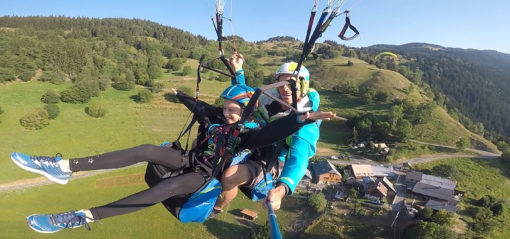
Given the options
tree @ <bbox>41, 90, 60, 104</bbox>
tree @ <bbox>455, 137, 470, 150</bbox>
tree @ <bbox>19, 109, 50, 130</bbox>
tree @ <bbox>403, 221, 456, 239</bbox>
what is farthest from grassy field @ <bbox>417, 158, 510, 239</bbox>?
tree @ <bbox>41, 90, 60, 104</bbox>

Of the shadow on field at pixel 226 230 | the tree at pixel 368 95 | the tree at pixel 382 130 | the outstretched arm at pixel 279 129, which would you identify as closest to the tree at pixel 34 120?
the shadow on field at pixel 226 230

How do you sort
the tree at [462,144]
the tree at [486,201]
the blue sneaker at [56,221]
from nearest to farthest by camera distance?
the blue sneaker at [56,221]
the tree at [486,201]
the tree at [462,144]

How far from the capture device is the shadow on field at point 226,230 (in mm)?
22975

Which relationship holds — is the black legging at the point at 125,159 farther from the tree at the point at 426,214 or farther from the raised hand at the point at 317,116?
the tree at the point at 426,214

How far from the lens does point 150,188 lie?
425 centimetres

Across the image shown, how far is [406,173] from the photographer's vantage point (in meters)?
35.8

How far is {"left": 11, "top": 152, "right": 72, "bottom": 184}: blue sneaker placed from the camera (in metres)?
4.41

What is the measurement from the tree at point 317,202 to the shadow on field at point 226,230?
6.43 metres

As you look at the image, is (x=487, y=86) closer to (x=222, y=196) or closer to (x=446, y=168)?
(x=446, y=168)

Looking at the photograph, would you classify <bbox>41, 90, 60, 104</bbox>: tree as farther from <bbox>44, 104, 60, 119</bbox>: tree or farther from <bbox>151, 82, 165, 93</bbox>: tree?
<bbox>151, 82, 165, 93</bbox>: tree

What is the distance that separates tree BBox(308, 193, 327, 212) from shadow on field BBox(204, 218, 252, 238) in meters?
6.43

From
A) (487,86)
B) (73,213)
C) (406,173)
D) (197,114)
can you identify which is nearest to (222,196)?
(197,114)

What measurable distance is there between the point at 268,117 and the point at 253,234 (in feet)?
64.1

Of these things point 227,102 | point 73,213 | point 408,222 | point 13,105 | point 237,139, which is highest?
point 227,102
